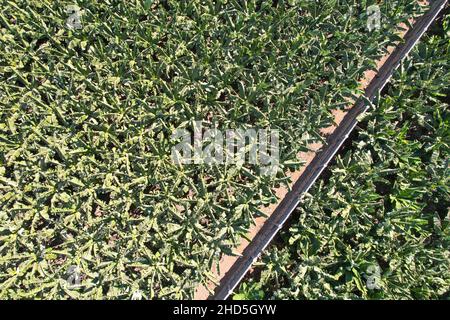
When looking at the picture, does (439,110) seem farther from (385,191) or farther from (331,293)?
(331,293)

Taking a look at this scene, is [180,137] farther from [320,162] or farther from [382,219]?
[382,219]

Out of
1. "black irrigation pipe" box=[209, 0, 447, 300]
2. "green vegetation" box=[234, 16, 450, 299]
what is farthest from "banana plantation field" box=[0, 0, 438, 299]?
"black irrigation pipe" box=[209, 0, 447, 300]

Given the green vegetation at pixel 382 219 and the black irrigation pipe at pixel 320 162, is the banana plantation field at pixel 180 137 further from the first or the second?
the black irrigation pipe at pixel 320 162

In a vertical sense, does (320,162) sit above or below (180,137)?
below

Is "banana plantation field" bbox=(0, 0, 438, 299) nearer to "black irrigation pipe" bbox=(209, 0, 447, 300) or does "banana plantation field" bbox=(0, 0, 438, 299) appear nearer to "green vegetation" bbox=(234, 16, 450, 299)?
Answer: "green vegetation" bbox=(234, 16, 450, 299)

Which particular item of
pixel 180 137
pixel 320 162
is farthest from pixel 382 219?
pixel 180 137
